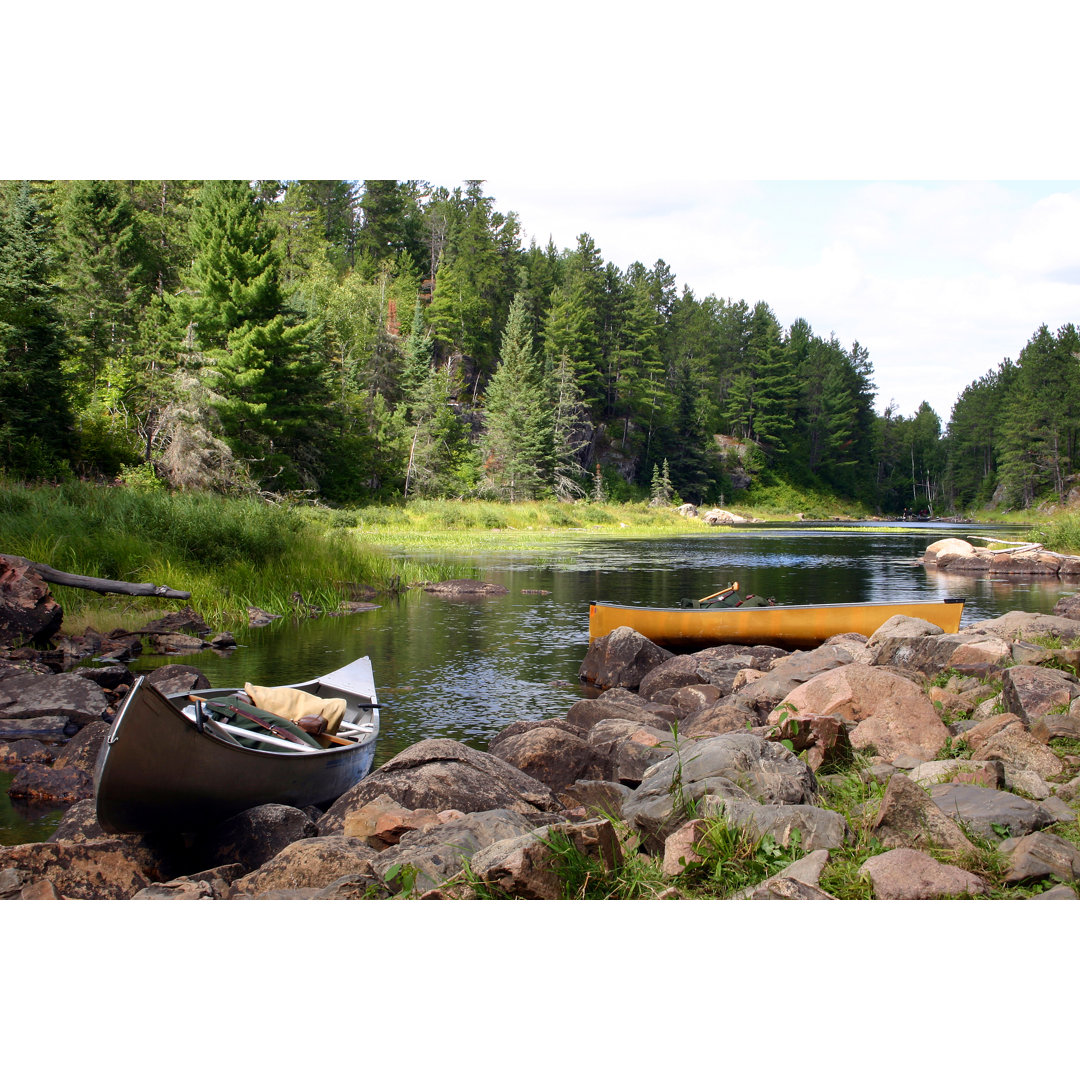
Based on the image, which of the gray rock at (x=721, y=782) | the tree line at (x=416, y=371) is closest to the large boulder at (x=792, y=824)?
the gray rock at (x=721, y=782)

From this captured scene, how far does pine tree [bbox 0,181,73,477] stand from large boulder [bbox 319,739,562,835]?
2391 cm

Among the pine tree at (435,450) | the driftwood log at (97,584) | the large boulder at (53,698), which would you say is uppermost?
the pine tree at (435,450)

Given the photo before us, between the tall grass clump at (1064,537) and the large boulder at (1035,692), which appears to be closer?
the large boulder at (1035,692)

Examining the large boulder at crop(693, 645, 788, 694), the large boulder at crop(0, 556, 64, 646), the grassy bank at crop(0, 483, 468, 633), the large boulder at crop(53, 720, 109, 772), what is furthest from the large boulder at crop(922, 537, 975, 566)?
the large boulder at crop(53, 720, 109, 772)

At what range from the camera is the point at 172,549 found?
17.1m

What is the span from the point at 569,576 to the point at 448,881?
73.7 ft

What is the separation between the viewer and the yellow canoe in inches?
578

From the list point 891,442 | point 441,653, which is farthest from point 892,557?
point 891,442

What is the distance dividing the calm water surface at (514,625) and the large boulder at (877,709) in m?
3.75

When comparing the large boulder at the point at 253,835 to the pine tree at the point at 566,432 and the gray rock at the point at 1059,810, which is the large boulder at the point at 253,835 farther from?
the pine tree at the point at 566,432

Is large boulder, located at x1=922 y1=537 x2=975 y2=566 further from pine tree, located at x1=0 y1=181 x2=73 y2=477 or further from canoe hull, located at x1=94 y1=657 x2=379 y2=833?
pine tree, located at x1=0 y1=181 x2=73 y2=477

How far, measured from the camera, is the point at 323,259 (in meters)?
65.7

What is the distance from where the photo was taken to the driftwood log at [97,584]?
13.8 metres

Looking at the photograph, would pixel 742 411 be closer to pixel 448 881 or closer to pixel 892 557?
pixel 892 557
